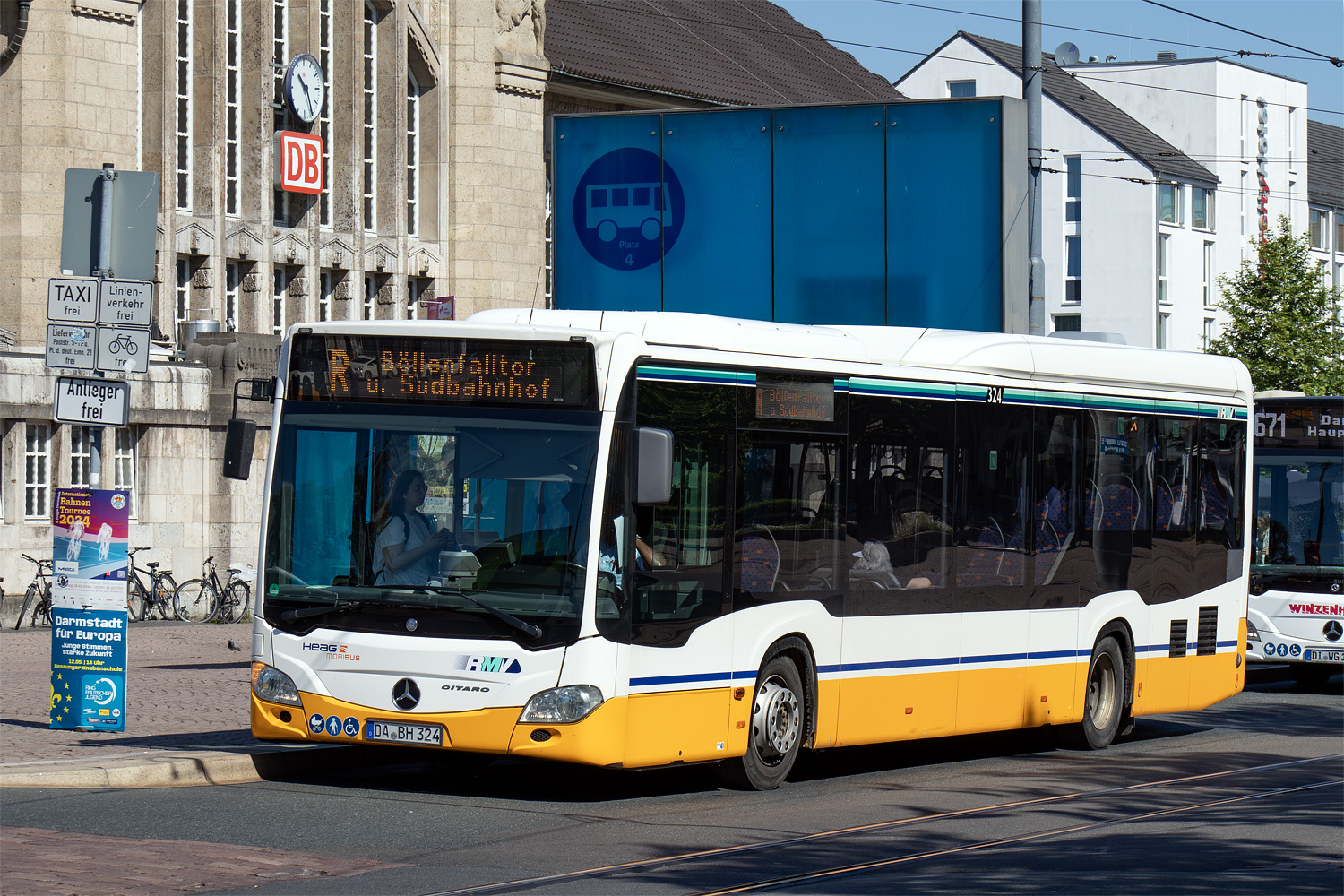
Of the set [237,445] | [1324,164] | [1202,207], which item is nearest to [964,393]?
[237,445]

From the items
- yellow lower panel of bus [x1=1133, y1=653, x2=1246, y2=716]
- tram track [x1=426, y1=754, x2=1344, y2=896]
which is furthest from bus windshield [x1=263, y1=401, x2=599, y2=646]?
yellow lower panel of bus [x1=1133, y1=653, x2=1246, y2=716]

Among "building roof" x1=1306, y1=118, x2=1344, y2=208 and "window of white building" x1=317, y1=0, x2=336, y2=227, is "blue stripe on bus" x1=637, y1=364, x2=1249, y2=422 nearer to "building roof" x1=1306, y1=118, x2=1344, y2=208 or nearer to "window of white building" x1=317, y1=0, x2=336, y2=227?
"window of white building" x1=317, y1=0, x2=336, y2=227

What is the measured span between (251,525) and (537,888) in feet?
72.3

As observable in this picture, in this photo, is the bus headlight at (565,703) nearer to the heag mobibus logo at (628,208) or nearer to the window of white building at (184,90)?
the heag mobibus logo at (628,208)

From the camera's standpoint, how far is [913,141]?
22453 millimetres

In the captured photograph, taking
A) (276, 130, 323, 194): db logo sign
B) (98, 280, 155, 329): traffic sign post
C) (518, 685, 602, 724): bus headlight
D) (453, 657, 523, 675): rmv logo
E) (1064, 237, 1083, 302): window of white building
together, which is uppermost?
(1064, 237, 1083, 302): window of white building

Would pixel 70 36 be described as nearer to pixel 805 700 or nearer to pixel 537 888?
pixel 805 700

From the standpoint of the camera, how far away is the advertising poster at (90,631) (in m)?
13.8

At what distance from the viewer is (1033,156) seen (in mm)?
22672

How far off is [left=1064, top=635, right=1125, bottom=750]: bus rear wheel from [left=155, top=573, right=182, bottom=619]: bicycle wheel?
Answer: 16271mm

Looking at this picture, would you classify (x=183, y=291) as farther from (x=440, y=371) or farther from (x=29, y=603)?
(x=440, y=371)

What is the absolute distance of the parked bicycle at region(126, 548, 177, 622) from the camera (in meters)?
28.2

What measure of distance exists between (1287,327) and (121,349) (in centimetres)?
4851

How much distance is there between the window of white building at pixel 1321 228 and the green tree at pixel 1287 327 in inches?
1412
